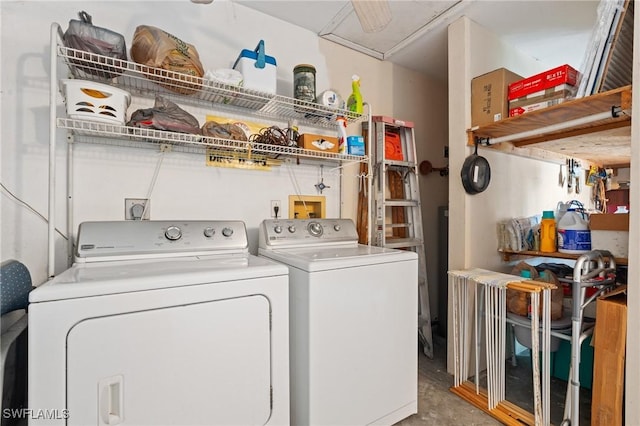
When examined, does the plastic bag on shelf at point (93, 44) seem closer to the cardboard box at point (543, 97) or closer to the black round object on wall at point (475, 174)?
the black round object on wall at point (475, 174)

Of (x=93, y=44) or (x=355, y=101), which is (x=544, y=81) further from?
(x=93, y=44)

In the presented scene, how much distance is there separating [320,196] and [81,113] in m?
1.40

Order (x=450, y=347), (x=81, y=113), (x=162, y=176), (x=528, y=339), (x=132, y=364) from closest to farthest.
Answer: (x=132, y=364) < (x=81, y=113) < (x=162, y=176) < (x=528, y=339) < (x=450, y=347)

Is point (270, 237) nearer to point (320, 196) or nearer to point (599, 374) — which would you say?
point (320, 196)

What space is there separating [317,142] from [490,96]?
118 centimetres

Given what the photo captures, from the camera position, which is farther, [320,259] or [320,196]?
[320,196]

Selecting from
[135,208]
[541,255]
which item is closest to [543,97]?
[541,255]

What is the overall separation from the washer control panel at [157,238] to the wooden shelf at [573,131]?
1.71 metres

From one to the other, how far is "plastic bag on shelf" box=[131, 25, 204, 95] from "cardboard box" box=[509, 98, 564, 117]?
1844 millimetres

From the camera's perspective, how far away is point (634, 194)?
4.15 ft

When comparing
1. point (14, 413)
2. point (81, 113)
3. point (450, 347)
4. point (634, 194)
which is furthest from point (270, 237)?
point (634, 194)

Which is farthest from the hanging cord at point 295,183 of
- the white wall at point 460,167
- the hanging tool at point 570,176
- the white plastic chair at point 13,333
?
the hanging tool at point 570,176

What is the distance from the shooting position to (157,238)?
1395 millimetres

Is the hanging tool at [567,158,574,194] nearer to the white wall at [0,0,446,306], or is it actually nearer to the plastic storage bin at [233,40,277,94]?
the white wall at [0,0,446,306]
